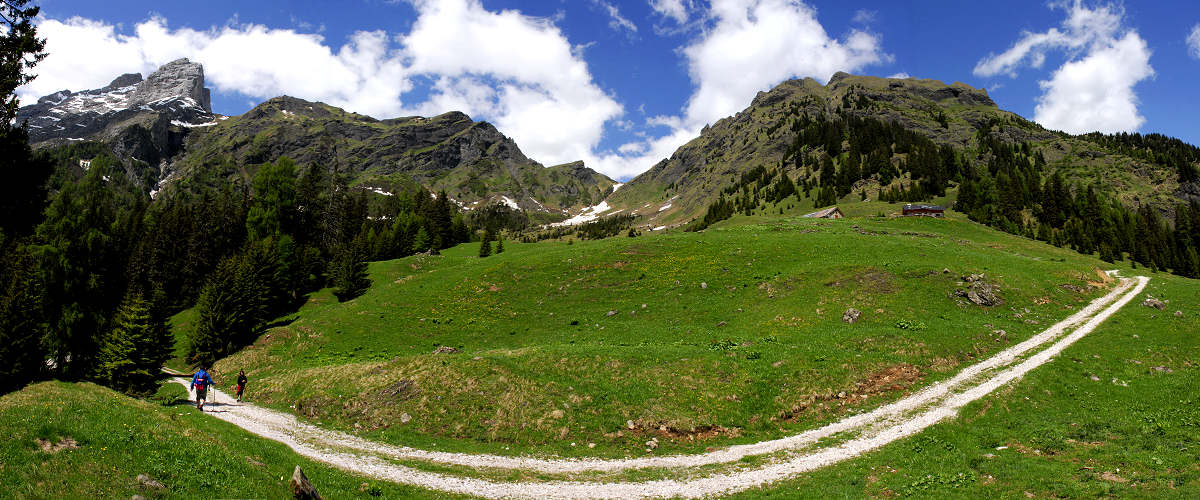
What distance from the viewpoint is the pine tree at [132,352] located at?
111 feet

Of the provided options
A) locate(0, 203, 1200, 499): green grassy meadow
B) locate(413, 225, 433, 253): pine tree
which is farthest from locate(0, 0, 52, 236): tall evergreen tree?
locate(413, 225, 433, 253): pine tree

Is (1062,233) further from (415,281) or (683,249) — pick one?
(415,281)

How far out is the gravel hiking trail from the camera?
54.2ft

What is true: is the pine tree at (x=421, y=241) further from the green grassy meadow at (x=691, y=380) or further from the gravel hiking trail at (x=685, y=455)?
the gravel hiking trail at (x=685, y=455)

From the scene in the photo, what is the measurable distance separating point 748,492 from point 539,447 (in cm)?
937

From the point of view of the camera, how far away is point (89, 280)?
4084 centimetres

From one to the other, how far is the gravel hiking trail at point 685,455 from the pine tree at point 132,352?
15.7 m

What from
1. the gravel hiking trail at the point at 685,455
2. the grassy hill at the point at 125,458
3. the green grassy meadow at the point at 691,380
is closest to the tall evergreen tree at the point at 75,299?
the green grassy meadow at the point at 691,380

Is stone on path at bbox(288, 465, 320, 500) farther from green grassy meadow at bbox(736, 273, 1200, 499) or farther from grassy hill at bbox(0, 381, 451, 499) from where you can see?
green grassy meadow at bbox(736, 273, 1200, 499)

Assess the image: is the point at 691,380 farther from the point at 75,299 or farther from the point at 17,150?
the point at 75,299

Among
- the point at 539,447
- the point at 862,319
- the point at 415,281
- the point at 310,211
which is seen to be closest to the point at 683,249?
the point at 862,319

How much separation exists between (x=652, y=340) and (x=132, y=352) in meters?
39.5

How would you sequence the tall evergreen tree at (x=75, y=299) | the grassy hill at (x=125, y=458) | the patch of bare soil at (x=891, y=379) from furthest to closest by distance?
the tall evergreen tree at (x=75, y=299) < the patch of bare soil at (x=891, y=379) < the grassy hill at (x=125, y=458)

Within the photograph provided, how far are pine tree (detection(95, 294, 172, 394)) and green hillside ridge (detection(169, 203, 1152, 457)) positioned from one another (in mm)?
5076
